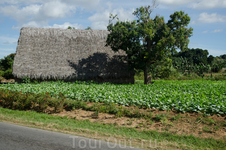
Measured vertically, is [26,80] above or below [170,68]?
below

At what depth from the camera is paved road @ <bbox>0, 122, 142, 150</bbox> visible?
14.9ft

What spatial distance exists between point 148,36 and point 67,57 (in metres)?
7.53

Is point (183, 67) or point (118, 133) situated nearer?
point (118, 133)

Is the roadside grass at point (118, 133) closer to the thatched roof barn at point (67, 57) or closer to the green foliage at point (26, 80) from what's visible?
the green foliage at point (26, 80)

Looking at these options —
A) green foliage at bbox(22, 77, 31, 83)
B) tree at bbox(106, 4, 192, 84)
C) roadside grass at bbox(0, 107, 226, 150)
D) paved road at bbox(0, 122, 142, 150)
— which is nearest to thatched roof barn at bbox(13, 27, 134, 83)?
green foliage at bbox(22, 77, 31, 83)

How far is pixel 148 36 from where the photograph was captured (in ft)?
45.6

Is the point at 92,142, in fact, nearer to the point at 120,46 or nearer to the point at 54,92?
the point at 54,92

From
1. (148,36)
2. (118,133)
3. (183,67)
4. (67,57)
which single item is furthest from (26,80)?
(183,67)

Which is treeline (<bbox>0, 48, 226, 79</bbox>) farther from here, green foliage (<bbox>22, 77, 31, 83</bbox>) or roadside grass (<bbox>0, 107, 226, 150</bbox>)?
roadside grass (<bbox>0, 107, 226, 150</bbox>)

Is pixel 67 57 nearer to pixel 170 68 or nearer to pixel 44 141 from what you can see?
pixel 170 68

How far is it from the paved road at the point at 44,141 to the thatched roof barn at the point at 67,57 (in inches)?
401

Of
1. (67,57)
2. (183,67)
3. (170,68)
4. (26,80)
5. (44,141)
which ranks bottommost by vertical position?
(44,141)

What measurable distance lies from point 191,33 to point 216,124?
1009cm

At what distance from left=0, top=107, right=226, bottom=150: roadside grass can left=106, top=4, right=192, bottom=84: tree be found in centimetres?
890
